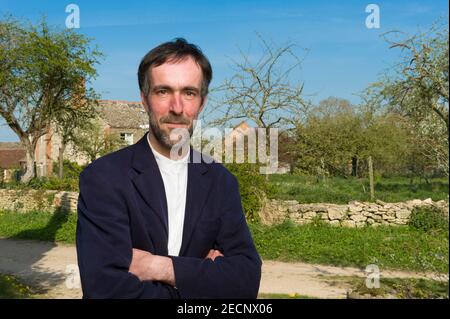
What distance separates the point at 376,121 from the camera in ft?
91.7

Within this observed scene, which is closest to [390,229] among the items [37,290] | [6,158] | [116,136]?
[37,290]

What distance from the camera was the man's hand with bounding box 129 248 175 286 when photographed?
2.12 m

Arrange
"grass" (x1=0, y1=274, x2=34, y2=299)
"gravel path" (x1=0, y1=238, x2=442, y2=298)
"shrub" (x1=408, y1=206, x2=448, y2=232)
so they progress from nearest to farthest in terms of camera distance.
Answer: "grass" (x1=0, y1=274, x2=34, y2=299) → "gravel path" (x1=0, y1=238, x2=442, y2=298) → "shrub" (x1=408, y1=206, x2=448, y2=232)

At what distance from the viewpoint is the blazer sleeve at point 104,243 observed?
2.05 m

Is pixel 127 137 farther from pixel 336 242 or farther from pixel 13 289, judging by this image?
pixel 13 289

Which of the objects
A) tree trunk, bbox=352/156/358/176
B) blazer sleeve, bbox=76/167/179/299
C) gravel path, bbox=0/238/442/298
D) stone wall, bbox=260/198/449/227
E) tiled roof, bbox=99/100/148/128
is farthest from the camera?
tiled roof, bbox=99/100/148/128

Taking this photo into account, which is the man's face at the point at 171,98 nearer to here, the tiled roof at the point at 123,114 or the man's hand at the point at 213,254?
the man's hand at the point at 213,254

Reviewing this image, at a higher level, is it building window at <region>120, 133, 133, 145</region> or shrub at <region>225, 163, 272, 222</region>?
building window at <region>120, 133, 133, 145</region>

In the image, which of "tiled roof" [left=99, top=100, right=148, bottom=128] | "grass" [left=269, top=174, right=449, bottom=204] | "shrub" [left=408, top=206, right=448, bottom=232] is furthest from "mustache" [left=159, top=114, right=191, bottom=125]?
"tiled roof" [left=99, top=100, right=148, bottom=128]

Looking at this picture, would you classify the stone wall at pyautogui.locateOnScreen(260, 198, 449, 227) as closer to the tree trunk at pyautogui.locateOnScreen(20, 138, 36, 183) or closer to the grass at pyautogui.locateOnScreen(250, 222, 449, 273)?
the grass at pyautogui.locateOnScreen(250, 222, 449, 273)

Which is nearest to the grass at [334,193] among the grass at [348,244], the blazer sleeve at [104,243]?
the grass at [348,244]

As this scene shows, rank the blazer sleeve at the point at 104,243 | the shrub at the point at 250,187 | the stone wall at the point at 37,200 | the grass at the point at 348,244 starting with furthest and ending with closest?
the stone wall at the point at 37,200, the shrub at the point at 250,187, the grass at the point at 348,244, the blazer sleeve at the point at 104,243
